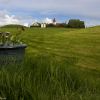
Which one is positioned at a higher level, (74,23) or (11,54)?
(11,54)

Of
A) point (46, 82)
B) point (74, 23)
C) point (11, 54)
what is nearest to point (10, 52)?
point (11, 54)

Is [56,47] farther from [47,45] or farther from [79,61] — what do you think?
[79,61]

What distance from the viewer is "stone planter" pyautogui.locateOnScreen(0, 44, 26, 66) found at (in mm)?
7209

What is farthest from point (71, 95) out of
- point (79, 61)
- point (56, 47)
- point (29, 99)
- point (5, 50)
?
point (56, 47)

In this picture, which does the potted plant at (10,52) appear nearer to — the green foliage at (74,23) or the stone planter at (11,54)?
the stone planter at (11,54)

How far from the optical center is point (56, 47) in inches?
516

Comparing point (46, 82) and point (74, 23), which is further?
point (74, 23)

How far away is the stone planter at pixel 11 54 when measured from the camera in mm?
7209

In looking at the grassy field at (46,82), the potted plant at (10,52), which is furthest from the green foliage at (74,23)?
the potted plant at (10,52)

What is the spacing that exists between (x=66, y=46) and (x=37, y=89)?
763cm

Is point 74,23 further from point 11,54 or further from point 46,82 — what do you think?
point 46,82

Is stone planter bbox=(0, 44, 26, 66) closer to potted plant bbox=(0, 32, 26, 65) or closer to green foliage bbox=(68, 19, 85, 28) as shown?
potted plant bbox=(0, 32, 26, 65)

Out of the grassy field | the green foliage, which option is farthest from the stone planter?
the green foliage

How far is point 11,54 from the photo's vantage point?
7.42 meters
